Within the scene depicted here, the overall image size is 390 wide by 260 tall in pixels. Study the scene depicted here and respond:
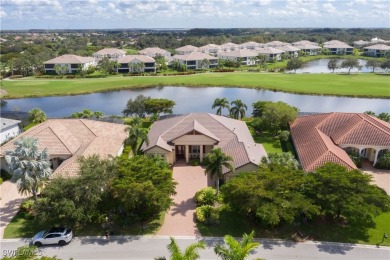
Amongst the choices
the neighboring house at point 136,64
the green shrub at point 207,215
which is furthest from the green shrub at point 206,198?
the neighboring house at point 136,64

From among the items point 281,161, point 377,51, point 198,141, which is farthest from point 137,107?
point 377,51

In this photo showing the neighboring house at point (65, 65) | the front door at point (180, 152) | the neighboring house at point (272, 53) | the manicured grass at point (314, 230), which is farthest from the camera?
the neighboring house at point (272, 53)

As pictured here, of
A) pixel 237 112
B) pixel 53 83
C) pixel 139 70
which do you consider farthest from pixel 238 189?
pixel 139 70

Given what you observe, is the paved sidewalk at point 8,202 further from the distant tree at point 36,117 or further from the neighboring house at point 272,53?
the neighboring house at point 272,53

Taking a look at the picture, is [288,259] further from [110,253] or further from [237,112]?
[237,112]

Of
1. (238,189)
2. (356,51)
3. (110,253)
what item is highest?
(356,51)

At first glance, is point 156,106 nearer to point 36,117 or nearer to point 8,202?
point 36,117
